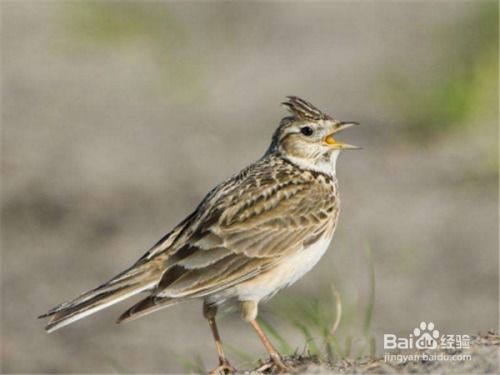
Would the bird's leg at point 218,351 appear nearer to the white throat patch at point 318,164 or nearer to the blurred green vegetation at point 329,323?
the blurred green vegetation at point 329,323

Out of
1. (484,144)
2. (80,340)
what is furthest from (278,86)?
(80,340)

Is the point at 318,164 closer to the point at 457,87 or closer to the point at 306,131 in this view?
the point at 306,131

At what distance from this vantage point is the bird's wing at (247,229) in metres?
6.18

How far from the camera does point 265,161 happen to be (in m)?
7.13

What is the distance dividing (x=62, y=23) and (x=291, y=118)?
991cm

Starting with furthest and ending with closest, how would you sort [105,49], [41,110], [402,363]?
[105,49], [41,110], [402,363]

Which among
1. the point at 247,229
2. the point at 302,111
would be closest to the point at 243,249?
the point at 247,229

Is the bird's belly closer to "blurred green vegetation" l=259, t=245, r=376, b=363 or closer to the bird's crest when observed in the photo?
"blurred green vegetation" l=259, t=245, r=376, b=363

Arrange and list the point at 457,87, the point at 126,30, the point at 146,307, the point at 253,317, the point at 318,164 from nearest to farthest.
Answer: the point at 146,307 → the point at 253,317 → the point at 318,164 → the point at 457,87 → the point at 126,30

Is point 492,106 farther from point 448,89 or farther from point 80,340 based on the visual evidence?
point 80,340

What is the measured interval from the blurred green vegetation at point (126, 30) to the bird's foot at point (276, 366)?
29.9 feet

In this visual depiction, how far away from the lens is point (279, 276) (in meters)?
6.32

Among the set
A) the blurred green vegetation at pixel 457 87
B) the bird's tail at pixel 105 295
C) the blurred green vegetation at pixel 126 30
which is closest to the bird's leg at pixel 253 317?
the bird's tail at pixel 105 295

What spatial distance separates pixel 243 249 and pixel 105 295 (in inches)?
31.4
